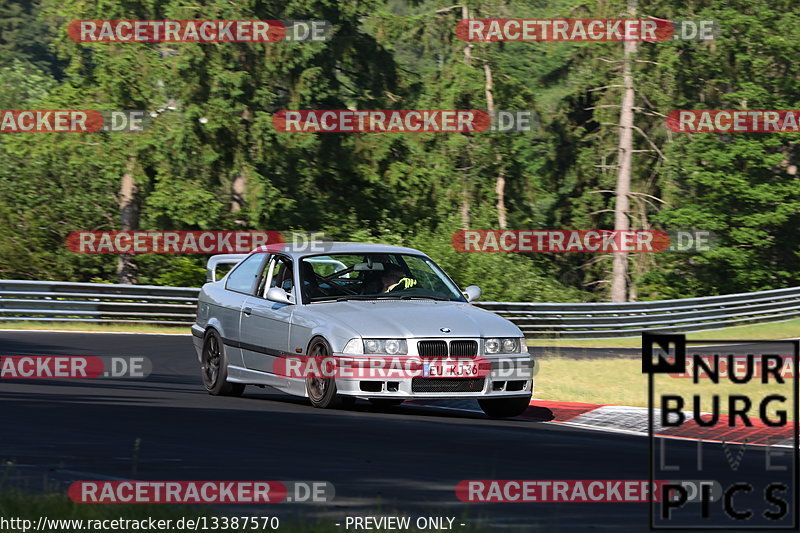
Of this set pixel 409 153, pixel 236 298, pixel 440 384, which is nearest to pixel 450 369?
pixel 440 384

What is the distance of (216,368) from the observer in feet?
47.1

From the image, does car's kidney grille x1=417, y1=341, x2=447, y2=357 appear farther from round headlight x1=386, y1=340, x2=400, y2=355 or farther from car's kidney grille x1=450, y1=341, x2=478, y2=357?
round headlight x1=386, y1=340, x2=400, y2=355

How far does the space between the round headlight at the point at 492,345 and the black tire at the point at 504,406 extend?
68cm

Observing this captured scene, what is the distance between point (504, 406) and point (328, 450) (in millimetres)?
3482

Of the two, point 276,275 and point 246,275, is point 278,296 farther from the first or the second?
point 246,275

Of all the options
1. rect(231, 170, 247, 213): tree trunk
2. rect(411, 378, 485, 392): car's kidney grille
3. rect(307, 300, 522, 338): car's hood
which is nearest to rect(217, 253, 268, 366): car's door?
rect(307, 300, 522, 338): car's hood

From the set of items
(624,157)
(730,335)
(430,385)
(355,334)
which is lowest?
(730,335)

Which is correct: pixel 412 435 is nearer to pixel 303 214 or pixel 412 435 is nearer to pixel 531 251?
pixel 303 214

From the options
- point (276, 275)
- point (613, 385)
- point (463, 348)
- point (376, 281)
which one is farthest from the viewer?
point (613, 385)

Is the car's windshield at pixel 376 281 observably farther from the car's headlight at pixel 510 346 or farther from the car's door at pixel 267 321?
the car's headlight at pixel 510 346

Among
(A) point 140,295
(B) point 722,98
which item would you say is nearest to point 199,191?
(A) point 140,295

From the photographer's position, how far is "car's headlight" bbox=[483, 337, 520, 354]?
12.3 m

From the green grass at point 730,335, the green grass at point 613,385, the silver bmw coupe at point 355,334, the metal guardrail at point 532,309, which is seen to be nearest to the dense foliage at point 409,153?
the metal guardrail at point 532,309

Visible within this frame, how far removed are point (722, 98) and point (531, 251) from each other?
29.4 feet
